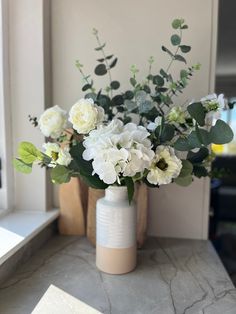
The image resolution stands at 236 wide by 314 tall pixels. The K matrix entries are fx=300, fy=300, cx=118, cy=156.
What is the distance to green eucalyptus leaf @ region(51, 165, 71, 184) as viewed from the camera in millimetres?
895

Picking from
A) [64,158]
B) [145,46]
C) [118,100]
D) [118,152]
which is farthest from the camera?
[145,46]

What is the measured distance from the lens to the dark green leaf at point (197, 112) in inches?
30.2

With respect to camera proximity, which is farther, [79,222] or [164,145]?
[79,222]

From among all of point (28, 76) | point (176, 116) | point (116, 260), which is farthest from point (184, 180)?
point (28, 76)

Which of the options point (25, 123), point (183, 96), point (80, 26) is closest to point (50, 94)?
point (25, 123)

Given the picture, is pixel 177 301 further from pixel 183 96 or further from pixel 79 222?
pixel 183 96

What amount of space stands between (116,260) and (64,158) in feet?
1.18

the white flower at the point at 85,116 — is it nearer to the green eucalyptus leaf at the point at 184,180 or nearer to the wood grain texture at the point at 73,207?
the green eucalyptus leaf at the point at 184,180

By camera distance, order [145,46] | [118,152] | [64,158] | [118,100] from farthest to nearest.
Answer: [145,46] → [118,100] → [64,158] → [118,152]

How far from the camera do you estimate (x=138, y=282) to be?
2.97ft

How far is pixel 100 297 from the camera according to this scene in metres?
0.83

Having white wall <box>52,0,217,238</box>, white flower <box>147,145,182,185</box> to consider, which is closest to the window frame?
white wall <box>52,0,217,238</box>

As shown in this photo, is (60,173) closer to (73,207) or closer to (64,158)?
→ (64,158)

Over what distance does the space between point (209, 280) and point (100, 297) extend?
1.13 feet
